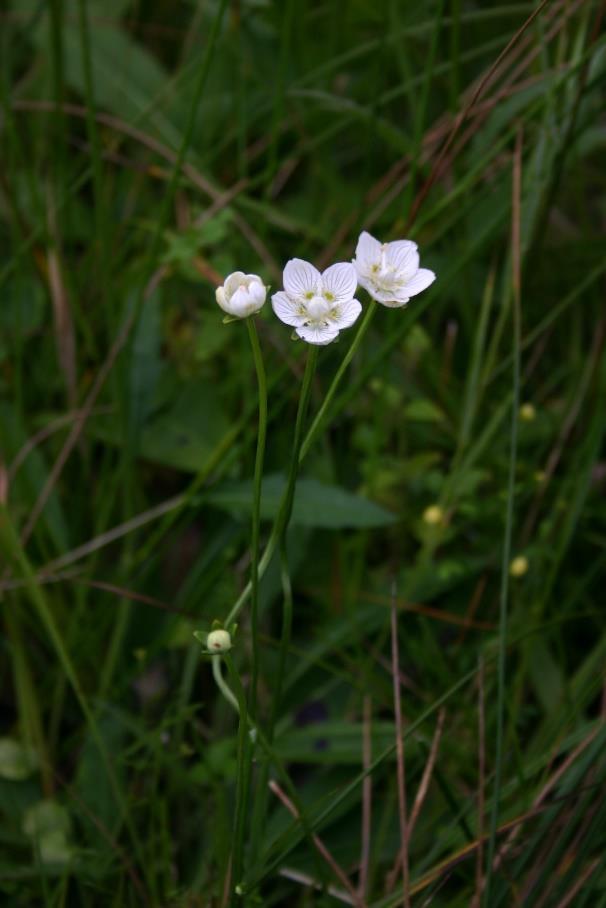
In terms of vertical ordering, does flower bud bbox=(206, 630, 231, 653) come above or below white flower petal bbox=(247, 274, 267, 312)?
below

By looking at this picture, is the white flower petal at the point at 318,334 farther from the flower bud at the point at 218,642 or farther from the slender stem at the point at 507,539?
the slender stem at the point at 507,539

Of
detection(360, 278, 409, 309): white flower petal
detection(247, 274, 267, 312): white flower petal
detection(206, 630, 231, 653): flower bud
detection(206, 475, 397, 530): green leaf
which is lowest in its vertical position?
detection(206, 630, 231, 653): flower bud

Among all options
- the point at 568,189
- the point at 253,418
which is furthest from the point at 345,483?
the point at 568,189

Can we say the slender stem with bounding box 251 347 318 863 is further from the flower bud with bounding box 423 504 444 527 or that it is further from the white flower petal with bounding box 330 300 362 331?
the flower bud with bounding box 423 504 444 527

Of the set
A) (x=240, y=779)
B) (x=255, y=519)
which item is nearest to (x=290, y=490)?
(x=255, y=519)

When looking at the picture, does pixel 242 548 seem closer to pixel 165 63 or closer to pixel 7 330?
pixel 7 330

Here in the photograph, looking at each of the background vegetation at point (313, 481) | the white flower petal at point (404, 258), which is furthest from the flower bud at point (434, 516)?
the white flower petal at point (404, 258)

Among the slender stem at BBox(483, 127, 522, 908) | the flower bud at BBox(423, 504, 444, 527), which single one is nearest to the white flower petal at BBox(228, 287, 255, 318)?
the slender stem at BBox(483, 127, 522, 908)

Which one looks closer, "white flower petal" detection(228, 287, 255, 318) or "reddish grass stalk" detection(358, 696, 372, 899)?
"white flower petal" detection(228, 287, 255, 318)
